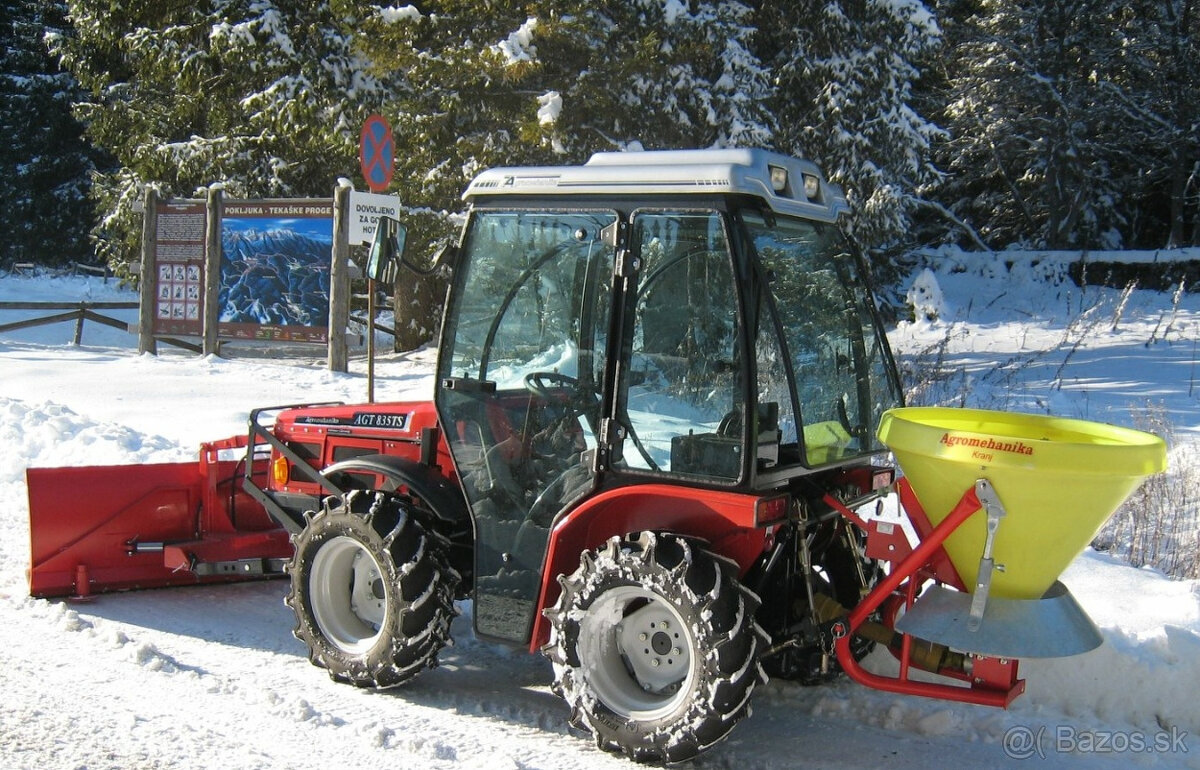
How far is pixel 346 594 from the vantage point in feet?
16.1

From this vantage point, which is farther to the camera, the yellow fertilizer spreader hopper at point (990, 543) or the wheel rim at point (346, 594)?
the wheel rim at point (346, 594)

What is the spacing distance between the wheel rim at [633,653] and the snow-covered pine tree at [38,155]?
119ft

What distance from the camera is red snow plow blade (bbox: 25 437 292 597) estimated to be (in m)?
5.59

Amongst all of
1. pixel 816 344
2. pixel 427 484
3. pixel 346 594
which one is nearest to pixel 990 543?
pixel 816 344

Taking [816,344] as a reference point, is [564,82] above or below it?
above

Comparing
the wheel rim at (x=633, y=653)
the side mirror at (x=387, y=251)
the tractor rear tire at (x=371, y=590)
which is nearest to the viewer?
the wheel rim at (x=633, y=653)

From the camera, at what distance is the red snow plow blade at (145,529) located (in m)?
5.59

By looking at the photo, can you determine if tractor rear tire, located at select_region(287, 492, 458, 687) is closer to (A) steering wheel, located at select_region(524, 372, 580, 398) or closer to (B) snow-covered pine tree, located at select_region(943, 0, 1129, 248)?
(A) steering wheel, located at select_region(524, 372, 580, 398)

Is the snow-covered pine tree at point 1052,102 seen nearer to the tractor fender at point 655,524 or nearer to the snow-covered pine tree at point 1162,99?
the snow-covered pine tree at point 1162,99

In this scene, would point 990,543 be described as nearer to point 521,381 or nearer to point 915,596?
point 915,596

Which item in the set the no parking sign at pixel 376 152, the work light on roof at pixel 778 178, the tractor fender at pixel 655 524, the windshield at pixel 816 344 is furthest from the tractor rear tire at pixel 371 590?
the no parking sign at pixel 376 152

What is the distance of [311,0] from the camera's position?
16.5 m

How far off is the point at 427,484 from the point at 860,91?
10.8m

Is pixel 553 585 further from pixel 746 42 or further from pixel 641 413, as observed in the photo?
pixel 746 42
